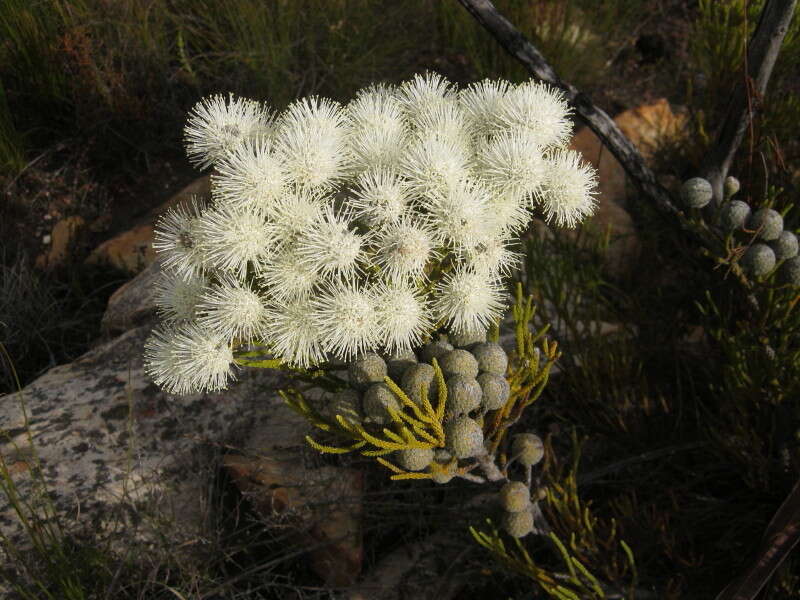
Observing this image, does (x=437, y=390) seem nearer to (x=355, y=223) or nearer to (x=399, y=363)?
(x=399, y=363)

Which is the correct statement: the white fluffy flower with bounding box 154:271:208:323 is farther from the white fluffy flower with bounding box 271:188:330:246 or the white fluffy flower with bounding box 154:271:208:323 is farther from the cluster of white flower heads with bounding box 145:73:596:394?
the white fluffy flower with bounding box 271:188:330:246

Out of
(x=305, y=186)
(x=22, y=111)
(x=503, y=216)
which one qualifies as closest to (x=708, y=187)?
(x=503, y=216)

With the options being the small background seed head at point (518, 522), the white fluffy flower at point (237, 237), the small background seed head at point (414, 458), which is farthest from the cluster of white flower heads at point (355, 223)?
the small background seed head at point (518, 522)

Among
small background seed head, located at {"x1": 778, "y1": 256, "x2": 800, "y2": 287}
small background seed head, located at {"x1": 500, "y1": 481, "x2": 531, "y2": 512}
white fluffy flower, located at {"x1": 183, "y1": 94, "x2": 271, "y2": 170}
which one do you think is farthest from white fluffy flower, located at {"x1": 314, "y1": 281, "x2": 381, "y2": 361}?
small background seed head, located at {"x1": 778, "y1": 256, "x2": 800, "y2": 287}

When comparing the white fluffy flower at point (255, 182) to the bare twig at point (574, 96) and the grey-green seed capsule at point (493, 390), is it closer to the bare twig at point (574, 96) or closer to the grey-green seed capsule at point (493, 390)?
the grey-green seed capsule at point (493, 390)

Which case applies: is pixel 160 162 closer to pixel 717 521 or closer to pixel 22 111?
pixel 22 111

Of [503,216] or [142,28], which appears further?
[142,28]

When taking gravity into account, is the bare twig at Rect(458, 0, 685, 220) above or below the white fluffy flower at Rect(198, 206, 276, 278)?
above
